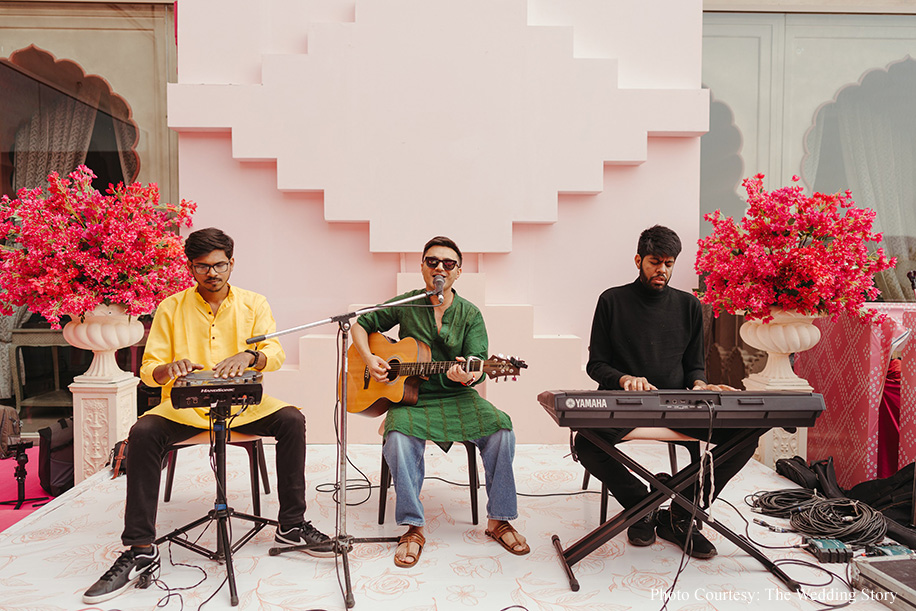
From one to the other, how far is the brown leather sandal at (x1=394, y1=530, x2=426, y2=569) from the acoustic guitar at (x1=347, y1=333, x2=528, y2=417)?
0.57 m

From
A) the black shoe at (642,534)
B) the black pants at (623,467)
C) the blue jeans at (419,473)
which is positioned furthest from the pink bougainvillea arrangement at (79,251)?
the black shoe at (642,534)

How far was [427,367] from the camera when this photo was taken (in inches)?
106

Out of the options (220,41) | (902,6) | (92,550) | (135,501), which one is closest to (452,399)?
(135,501)

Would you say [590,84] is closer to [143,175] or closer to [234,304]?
[234,304]

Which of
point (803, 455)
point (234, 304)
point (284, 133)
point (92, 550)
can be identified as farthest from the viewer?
point (284, 133)

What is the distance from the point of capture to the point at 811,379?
386cm

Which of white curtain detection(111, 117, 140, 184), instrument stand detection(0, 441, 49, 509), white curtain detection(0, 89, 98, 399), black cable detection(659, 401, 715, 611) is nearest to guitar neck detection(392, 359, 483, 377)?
black cable detection(659, 401, 715, 611)

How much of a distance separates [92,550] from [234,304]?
1186 millimetres

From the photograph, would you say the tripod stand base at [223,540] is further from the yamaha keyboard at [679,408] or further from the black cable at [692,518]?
the black cable at [692,518]

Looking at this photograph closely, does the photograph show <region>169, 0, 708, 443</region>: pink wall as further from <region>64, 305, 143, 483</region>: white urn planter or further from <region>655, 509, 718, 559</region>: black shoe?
<region>655, 509, 718, 559</region>: black shoe

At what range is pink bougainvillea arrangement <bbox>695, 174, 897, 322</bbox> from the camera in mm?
3195

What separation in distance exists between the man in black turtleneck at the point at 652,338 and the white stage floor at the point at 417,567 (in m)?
0.32

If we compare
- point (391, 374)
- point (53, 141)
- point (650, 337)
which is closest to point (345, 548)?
point (391, 374)

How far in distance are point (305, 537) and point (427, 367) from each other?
881 millimetres
